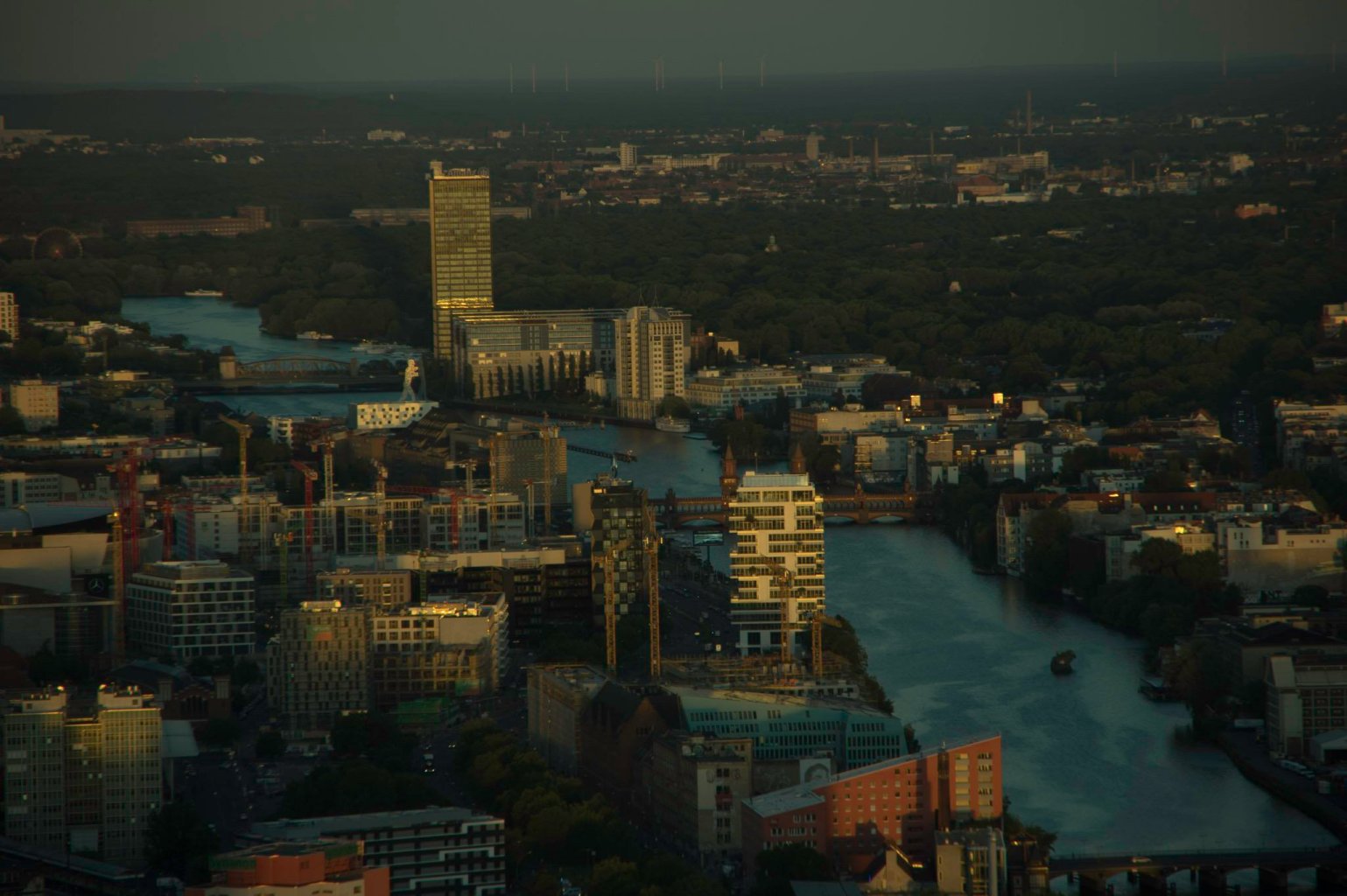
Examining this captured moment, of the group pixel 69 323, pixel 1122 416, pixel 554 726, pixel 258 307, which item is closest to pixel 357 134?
pixel 258 307

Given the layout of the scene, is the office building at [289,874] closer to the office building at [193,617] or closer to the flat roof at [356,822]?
the flat roof at [356,822]

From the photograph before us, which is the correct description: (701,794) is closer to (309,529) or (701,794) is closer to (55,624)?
(55,624)

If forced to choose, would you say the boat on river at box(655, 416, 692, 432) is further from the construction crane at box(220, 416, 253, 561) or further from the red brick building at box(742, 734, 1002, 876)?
the red brick building at box(742, 734, 1002, 876)

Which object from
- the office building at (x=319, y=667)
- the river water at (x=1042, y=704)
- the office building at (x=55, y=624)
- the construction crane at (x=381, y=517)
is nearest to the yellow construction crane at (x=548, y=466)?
the construction crane at (x=381, y=517)

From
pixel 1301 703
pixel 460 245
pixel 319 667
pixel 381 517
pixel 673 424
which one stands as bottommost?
pixel 1301 703

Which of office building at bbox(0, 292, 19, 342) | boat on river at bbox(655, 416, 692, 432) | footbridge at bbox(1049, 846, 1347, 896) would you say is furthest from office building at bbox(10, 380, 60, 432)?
footbridge at bbox(1049, 846, 1347, 896)

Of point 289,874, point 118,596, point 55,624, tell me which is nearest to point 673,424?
point 118,596

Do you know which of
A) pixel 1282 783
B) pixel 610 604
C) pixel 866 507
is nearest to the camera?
pixel 1282 783
